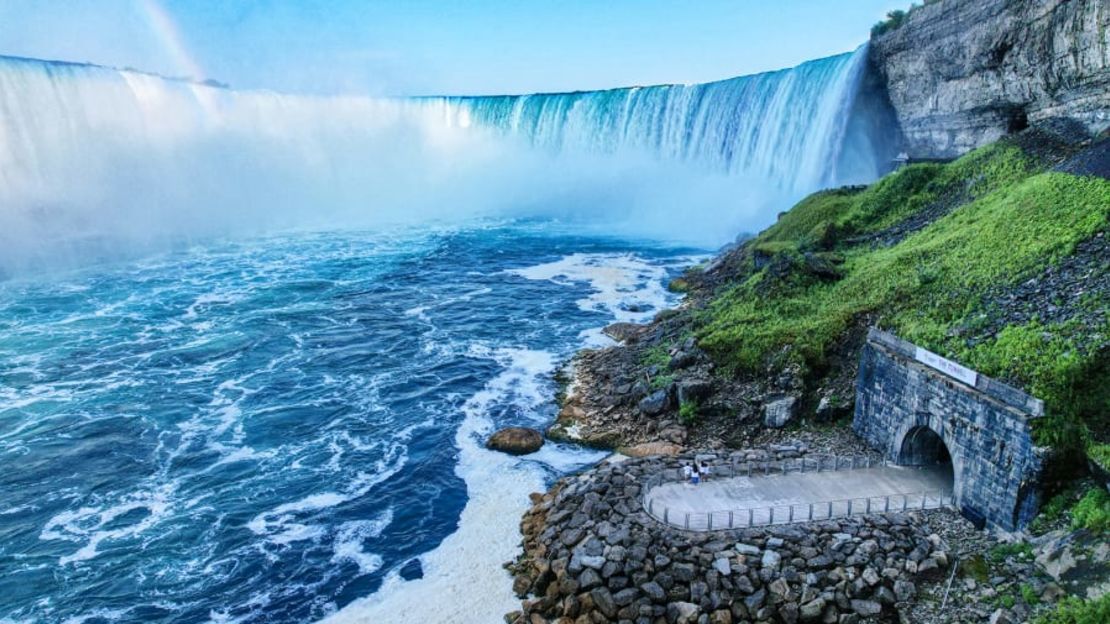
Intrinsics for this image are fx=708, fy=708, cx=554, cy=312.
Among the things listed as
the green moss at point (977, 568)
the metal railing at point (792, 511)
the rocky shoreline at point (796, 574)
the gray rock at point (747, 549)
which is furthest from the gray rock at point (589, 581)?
the green moss at point (977, 568)

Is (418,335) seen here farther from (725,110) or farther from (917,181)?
(725,110)

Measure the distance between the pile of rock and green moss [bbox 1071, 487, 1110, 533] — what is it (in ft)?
9.37

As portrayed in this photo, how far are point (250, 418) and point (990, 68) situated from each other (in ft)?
136

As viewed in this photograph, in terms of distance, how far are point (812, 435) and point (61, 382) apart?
32.1 metres

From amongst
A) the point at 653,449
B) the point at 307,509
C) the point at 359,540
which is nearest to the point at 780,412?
the point at 653,449

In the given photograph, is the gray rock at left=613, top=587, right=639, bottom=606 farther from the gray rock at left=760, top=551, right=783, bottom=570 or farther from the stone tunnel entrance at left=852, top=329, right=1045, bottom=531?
the stone tunnel entrance at left=852, top=329, right=1045, bottom=531

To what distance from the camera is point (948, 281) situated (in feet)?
80.4

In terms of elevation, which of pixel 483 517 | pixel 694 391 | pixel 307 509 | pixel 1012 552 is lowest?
pixel 483 517

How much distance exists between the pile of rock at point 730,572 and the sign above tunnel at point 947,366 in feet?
12.1

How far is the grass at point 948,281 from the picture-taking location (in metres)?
17.7

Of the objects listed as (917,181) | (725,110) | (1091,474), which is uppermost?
(725,110)

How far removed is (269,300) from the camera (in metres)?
45.3

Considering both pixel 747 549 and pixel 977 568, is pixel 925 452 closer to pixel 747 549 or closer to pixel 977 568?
pixel 977 568

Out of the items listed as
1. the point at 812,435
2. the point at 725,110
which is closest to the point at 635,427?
the point at 812,435
